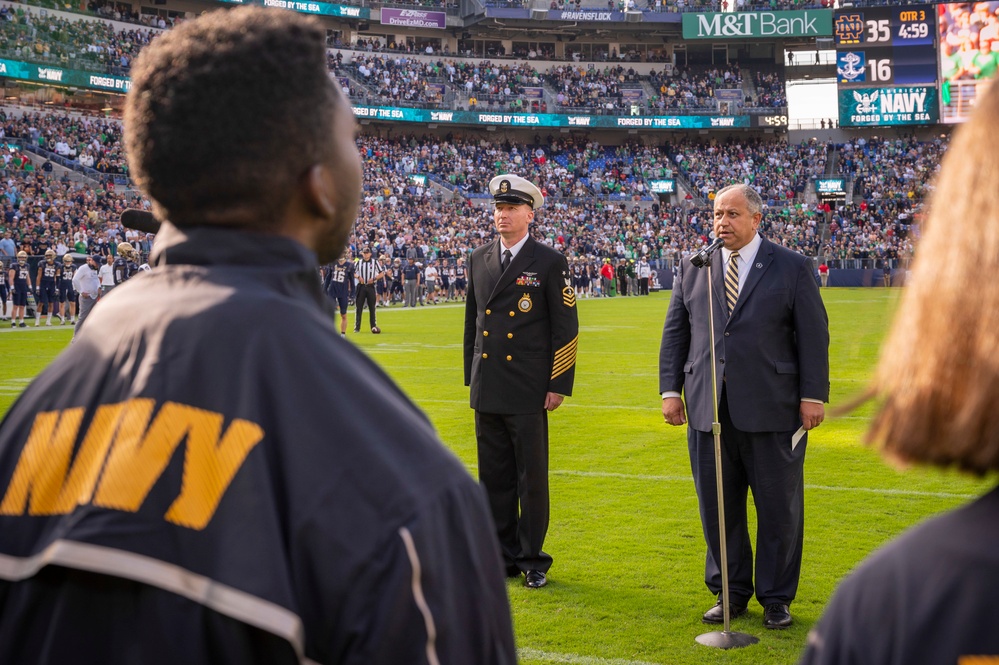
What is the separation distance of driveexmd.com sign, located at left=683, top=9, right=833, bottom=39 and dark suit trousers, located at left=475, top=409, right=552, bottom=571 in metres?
64.3

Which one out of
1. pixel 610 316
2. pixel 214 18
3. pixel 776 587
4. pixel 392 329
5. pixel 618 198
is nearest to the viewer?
pixel 214 18

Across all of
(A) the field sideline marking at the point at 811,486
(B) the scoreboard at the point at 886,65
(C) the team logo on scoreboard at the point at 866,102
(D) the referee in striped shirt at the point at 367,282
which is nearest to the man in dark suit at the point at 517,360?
(A) the field sideline marking at the point at 811,486

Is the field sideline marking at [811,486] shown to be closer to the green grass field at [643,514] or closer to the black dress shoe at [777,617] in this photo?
the green grass field at [643,514]

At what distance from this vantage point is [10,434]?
1508 millimetres

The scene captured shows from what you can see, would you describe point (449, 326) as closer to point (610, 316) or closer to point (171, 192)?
point (610, 316)

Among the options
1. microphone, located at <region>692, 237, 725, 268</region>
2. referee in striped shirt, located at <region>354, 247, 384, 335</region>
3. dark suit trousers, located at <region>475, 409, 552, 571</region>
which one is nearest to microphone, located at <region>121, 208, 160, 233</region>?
microphone, located at <region>692, 237, 725, 268</region>

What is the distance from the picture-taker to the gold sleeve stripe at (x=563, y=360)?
6.24 metres

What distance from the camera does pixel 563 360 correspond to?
6.27 m

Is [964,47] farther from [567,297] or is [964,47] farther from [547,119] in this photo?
[567,297]

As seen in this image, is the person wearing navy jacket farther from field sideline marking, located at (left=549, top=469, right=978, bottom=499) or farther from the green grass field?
field sideline marking, located at (left=549, top=469, right=978, bottom=499)

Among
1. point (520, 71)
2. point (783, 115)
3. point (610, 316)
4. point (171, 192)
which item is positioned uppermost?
point (520, 71)

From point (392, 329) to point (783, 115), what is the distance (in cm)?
4699

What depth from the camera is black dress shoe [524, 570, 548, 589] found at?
596cm

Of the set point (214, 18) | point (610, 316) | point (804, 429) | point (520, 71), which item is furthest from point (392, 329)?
point (520, 71)
